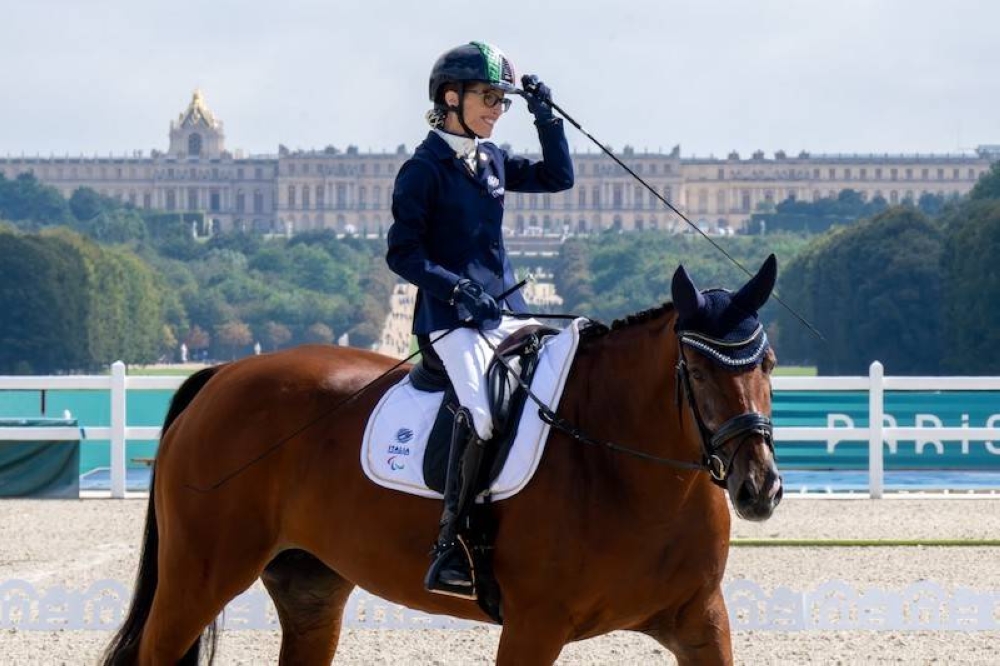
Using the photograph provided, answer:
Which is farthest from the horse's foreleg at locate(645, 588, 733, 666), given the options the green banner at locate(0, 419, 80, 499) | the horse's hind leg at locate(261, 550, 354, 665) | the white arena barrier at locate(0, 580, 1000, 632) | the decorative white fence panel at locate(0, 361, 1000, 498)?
the green banner at locate(0, 419, 80, 499)

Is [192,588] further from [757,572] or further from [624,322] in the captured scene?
[757,572]

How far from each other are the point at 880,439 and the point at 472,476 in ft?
36.8

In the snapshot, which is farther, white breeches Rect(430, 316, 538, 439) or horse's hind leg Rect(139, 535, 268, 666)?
horse's hind leg Rect(139, 535, 268, 666)

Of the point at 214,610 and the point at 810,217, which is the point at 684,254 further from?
the point at 214,610

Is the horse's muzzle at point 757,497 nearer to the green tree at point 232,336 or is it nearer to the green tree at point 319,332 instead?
the green tree at point 232,336

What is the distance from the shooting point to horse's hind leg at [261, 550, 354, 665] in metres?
→ 6.03

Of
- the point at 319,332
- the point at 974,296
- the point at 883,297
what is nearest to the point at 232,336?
the point at 319,332

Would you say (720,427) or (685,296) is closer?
(720,427)

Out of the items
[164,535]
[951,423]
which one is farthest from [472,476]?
[951,423]

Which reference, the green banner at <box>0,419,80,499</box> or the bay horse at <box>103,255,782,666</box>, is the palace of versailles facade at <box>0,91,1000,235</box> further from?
the bay horse at <box>103,255,782,666</box>

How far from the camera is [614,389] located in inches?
207

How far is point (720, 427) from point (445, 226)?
45.4 inches

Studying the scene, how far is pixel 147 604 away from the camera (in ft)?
20.0

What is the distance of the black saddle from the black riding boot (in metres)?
0.05
